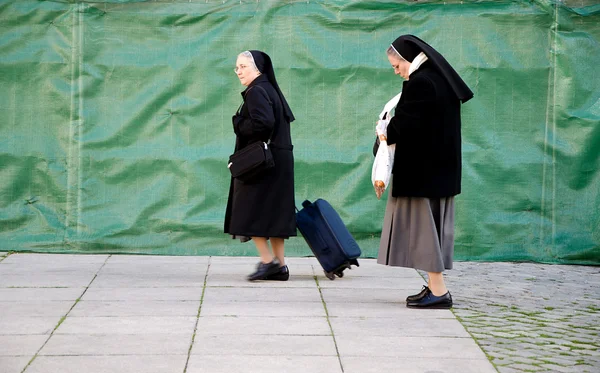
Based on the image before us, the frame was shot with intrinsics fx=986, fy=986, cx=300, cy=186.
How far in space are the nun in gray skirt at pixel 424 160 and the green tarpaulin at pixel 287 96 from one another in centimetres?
228

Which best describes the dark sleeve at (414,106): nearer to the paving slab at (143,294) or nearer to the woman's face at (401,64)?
the woman's face at (401,64)

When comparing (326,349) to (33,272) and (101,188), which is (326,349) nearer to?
(33,272)

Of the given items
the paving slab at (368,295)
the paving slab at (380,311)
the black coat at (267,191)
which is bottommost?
the paving slab at (368,295)

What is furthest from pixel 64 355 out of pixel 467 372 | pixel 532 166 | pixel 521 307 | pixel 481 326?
pixel 532 166

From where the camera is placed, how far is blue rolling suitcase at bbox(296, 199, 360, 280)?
7293mm

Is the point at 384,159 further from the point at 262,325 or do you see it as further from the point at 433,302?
the point at 262,325

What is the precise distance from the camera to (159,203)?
28.6 feet

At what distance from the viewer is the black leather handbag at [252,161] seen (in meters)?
7.09

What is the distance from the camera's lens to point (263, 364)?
16.2 feet

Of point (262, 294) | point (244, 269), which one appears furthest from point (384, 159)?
point (244, 269)

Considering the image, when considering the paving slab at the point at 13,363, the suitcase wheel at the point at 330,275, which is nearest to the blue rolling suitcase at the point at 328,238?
the suitcase wheel at the point at 330,275

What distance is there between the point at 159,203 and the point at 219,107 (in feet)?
3.28

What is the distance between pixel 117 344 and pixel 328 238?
238cm

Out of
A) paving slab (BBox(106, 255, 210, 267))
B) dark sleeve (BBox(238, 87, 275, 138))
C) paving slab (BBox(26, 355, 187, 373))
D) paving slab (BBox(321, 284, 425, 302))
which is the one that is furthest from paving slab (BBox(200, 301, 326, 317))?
paving slab (BBox(106, 255, 210, 267))
